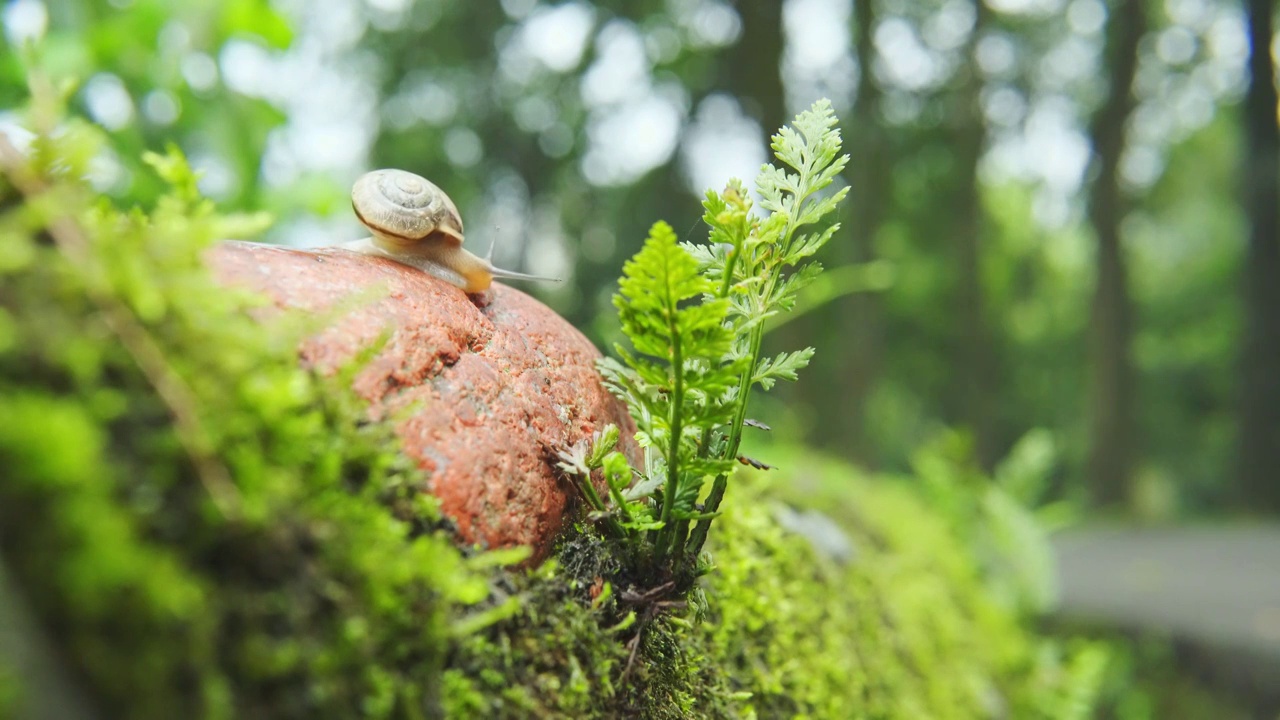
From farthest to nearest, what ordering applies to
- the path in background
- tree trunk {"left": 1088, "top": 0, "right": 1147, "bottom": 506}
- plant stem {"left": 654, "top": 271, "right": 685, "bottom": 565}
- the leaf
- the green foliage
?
tree trunk {"left": 1088, "top": 0, "right": 1147, "bottom": 506} → the path in background → the leaf → plant stem {"left": 654, "top": 271, "right": 685, "bottom": 565} → the green foliage

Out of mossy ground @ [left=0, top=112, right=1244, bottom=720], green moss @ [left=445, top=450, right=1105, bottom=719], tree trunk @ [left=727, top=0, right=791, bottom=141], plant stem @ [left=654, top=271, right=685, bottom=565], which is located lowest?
green moss @ [left=445, top=450, right=1105, bottom=719]

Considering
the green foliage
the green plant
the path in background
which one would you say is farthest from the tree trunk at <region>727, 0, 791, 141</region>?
the green foliage

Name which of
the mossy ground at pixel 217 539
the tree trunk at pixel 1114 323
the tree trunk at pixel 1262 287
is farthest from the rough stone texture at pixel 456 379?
the tree trunk at pixel 1262 287

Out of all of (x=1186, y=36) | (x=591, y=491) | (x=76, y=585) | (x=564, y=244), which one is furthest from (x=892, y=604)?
(x=1186, y=36)

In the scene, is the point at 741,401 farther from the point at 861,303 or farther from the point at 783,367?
the point at 861,303

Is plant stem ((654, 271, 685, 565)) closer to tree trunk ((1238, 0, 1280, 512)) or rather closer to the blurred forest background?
the blurred forest background

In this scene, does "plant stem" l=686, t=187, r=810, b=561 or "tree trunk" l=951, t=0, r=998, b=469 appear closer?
"plant stem" l=686, t=187, r=810, b=561

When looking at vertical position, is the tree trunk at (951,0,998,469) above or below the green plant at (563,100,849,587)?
above
